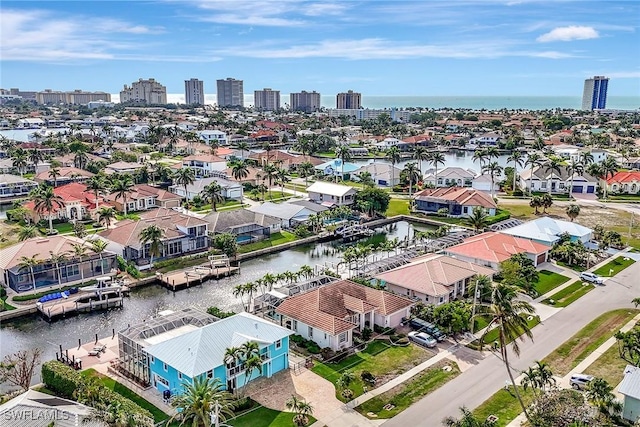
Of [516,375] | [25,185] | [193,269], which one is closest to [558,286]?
[516,375]

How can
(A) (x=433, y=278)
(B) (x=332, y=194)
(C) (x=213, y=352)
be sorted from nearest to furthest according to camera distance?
(C) (x=213, y=352), (A) (x=433, y=278), (B) (x=332, y=194)

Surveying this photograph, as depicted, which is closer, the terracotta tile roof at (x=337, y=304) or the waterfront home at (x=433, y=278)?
the terracotta tile roof at (x=337, y=304)

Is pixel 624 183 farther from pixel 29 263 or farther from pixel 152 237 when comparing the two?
pixel 29 263

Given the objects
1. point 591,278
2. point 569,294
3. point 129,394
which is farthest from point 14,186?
point 591,278

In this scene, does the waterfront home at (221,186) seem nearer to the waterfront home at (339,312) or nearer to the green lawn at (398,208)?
the green lawn at (398,208)

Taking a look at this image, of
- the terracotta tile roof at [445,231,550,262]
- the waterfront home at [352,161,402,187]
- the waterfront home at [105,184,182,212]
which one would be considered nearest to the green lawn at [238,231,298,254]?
the terracotta tile roof at [445,231,550,262]

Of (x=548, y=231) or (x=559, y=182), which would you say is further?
(x=559, y=182)

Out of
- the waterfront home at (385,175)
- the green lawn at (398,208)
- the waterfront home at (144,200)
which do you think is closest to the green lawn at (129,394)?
the waterfront home at (144,200)

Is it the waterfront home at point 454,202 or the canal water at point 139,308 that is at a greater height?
the waterfront home at point 454,202
